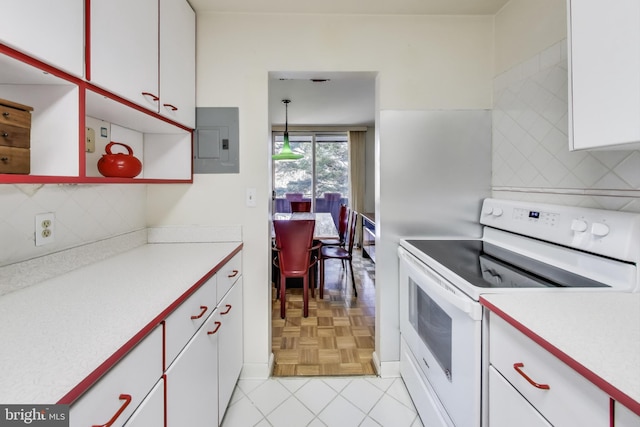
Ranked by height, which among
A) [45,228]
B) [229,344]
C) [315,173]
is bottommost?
[229,344]

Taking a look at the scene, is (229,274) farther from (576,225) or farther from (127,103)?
(576,225)

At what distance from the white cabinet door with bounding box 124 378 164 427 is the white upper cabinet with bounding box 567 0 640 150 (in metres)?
1.46

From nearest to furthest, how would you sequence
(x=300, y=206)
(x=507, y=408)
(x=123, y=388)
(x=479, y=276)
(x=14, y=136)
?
(x=123, y=388)
(x=14, y=136)
(x=507, y=408)
(x=479, y=276)
(x=300, y=206)

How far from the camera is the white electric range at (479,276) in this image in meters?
1.00

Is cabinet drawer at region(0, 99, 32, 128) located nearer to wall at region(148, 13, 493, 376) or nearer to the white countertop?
the white countertop

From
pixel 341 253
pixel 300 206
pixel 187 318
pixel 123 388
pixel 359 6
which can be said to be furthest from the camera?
pixel 300 206

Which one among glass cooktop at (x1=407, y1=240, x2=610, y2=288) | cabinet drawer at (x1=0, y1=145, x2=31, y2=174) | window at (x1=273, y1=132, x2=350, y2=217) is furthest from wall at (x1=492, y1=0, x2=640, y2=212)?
window at (x1=273, y1=132, x2=350, y2=217)

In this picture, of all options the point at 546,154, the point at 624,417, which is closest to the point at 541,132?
the point at 546,154

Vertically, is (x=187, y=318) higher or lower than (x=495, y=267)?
lower

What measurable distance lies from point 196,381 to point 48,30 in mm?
1194

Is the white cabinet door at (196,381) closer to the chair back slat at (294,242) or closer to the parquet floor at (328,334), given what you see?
the parquet floor at (328,334)

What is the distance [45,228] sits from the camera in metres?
1.13

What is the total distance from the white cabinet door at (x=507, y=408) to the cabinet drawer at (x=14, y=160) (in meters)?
1.50

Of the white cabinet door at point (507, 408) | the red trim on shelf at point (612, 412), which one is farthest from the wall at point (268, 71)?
the red trim on shelf at point (612, 412)
